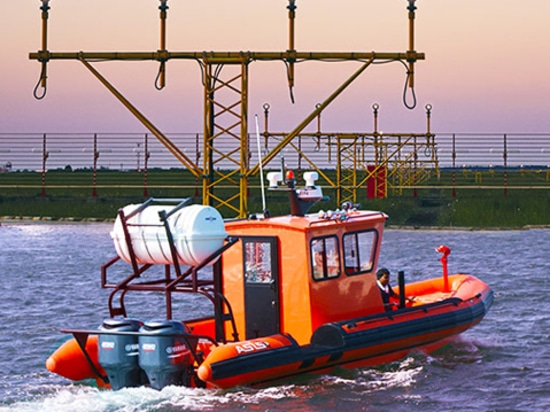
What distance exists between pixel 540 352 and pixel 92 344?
7168mm

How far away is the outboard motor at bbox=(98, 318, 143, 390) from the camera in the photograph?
13758 mm

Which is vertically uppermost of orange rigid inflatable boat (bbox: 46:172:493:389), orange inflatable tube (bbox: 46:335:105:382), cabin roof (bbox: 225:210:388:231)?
cabin roof (bbox: 225:210:388:231)

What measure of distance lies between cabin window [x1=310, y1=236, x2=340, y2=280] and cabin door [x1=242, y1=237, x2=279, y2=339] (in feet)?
1.63

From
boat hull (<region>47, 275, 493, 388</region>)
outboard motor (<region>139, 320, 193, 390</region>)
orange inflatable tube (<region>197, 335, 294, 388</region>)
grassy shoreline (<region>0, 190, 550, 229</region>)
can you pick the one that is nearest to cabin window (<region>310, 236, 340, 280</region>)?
boat hull (<region>47, 275, 493, 388</region>)

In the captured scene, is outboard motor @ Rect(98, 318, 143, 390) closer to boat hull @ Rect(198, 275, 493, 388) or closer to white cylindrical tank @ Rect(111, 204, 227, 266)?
boat hull @ Rect(198, 275, 493, 388)

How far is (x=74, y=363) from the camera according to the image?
14.7m

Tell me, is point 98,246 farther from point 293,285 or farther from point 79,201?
point 293,285

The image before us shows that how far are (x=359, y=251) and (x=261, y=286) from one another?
5.14 ft

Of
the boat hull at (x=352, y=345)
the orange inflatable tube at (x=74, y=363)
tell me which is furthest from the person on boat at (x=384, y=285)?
the orange inflatable tube at (x=74, y=363)

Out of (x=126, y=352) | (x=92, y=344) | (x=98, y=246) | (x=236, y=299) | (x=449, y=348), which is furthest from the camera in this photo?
(x=98, y=246)

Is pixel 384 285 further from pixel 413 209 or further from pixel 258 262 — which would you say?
pixel 413 209

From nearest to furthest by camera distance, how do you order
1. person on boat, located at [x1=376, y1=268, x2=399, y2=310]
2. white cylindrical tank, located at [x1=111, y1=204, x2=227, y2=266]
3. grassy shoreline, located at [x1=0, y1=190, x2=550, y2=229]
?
white cylindrical tank, located at [x1=111, y1=204, x2=227, y2=266] < person on boat, located at [x1=376, y1=268, x2=399, y2=310] < grassy shoreline, located at [x1=0, y1=190, x2=550, y2=229]

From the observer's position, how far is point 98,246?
37125 millimetres

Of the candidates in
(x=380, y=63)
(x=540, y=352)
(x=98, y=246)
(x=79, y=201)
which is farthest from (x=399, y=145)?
(x=540, y=352)
